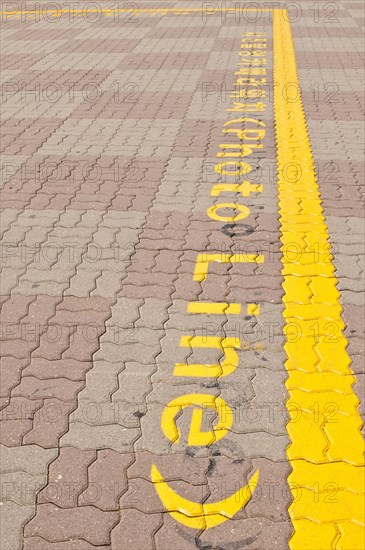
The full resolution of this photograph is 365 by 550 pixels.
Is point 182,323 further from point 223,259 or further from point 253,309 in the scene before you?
point 223,259

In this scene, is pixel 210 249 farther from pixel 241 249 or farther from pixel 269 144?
pixel 269 144

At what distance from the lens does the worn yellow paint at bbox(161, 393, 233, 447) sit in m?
3.67

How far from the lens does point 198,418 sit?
3816 millimetres

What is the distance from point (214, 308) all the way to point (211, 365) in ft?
2.40

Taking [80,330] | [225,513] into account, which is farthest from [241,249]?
[225,513]

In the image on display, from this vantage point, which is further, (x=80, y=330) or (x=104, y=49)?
(x=104, y=49)

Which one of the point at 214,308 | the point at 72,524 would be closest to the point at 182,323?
the point at 214,308

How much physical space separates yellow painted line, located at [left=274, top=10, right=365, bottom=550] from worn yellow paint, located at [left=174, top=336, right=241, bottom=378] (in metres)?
0.36

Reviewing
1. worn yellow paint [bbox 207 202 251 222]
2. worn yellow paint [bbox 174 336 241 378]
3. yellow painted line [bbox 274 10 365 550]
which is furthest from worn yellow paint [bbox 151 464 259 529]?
worn yellow paint [bbox 207 202 251 222]

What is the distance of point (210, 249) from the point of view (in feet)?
19.1

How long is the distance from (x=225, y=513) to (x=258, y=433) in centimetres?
62

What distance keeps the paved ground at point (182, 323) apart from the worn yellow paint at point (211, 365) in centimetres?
2

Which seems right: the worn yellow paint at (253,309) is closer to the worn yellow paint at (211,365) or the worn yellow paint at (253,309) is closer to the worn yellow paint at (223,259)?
the worn yellow paint at (211,365)

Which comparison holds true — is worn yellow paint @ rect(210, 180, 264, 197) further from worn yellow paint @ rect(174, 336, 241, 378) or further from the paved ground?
worn yellow paint @ rect(174, 336, 241, 378)
